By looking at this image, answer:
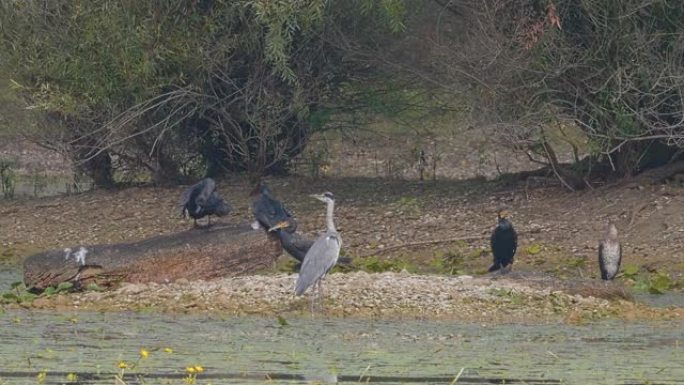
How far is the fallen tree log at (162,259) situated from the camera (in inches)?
640

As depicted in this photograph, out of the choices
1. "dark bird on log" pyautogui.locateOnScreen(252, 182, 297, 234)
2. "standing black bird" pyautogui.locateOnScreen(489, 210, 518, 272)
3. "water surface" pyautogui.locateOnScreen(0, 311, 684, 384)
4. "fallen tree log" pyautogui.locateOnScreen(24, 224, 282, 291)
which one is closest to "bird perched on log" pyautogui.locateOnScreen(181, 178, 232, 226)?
"dark bird on log" pyautogui.locateOnScreen(252, 182, 297, 234)

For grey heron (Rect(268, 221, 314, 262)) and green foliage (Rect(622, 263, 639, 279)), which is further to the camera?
green foliage (Rect(622, 263, 639, 279))

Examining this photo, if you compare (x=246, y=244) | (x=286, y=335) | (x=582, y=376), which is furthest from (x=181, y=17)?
(x=582, y=376)

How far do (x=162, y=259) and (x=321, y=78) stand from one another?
24.9 feet

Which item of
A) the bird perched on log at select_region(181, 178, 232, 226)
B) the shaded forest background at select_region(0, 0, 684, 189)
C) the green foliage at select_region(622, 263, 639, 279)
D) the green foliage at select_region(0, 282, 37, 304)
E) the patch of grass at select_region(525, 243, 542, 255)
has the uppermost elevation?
the shaded forest background at select_region(0, 0, 684, 189)

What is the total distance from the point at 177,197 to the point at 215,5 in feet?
10.8

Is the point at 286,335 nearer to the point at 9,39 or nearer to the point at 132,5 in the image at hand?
the point at 132,5

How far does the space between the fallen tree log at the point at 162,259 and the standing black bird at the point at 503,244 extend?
2.46m

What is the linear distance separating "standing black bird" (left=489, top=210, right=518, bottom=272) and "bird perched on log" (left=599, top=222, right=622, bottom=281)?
3.18ft

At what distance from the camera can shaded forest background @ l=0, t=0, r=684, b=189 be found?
67.3 feet

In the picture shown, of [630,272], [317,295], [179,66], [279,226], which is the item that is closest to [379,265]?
[279,226]

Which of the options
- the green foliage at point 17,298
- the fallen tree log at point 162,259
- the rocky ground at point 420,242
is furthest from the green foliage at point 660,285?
the green foliage at point 17,298

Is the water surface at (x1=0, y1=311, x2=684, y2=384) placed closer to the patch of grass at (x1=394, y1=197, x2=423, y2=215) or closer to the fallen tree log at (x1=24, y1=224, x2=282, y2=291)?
the fallen tree log at (x1=24, y1=224, x2=282, y2=291)

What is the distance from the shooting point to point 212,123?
24.8 metres
